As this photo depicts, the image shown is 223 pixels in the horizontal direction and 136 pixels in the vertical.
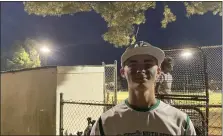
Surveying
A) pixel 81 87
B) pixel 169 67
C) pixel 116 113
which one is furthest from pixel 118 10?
pixel 116 113

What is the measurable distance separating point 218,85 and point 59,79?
1.12 metres

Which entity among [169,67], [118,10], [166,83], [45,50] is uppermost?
[118,10]

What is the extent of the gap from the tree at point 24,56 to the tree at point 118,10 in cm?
23

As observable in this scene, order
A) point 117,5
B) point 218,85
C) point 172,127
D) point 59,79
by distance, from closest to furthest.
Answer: point 172,127, point 218,85, point 117,5, point 59,79

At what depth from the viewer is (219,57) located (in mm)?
1736

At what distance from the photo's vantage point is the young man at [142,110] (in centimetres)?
105

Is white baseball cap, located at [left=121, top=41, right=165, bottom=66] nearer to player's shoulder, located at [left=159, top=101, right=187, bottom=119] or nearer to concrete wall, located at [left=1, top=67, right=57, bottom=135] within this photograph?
player's shoulder, located at [left=159, top=101, right=187, bottom=119]

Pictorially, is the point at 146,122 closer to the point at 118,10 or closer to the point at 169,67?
the point at 169,67

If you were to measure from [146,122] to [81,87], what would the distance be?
937mm

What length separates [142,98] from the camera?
1119 mm

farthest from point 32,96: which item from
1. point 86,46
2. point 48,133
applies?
point 86,46

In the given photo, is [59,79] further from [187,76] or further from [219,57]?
[219,57]

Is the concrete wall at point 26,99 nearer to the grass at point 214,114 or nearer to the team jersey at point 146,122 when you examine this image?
the grass at point 214,114

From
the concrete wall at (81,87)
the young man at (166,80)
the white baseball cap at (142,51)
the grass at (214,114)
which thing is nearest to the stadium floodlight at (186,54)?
the young man at (166,80)
